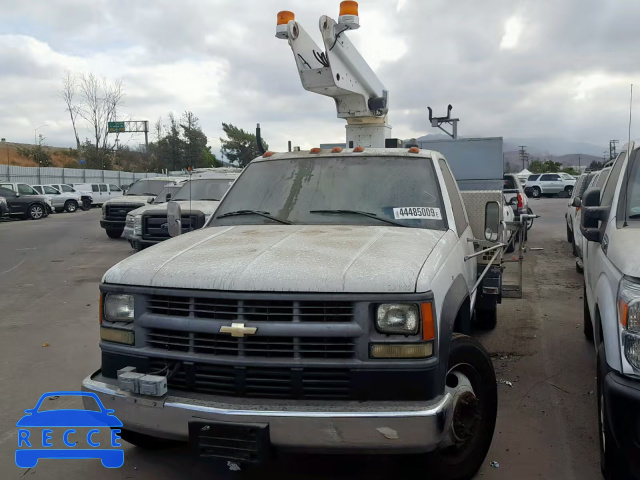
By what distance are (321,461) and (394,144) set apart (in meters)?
3.19

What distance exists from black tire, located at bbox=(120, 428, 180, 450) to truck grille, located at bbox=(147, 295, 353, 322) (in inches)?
48.3

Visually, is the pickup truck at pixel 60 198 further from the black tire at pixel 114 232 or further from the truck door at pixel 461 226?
the truck door at pixel 461 226

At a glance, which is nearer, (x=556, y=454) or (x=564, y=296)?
(x=556, y=454)

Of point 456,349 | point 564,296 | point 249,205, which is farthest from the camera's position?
point 564,296

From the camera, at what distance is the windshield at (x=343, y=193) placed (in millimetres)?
4234

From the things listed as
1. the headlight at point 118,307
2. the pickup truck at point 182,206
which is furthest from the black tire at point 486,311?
the pickup truck at point 182,206

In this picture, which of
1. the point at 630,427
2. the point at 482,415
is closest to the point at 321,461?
the point at 482,415

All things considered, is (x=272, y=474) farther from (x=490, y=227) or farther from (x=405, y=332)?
(x=490, y=227)

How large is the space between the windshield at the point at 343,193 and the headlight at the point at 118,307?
130cm

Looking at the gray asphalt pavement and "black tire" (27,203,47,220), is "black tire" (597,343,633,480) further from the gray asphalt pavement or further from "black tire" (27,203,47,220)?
"black tire" (27,203,47,220)

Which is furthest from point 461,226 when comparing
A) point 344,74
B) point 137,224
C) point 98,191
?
point 98,191

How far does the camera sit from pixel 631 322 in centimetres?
304

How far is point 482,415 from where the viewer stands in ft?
11.7

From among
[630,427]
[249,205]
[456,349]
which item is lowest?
[630,427]
